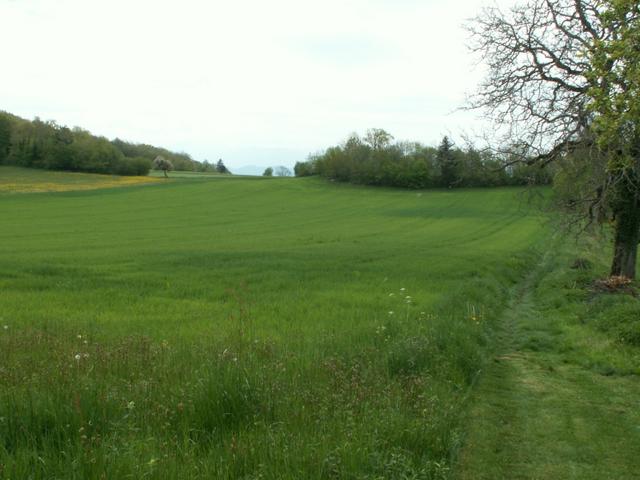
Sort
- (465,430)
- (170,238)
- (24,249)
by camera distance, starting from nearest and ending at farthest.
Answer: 1. (465,430)
2. (24,249)
3. (170,238)

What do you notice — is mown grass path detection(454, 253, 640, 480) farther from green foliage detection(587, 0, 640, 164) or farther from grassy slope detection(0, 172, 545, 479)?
green foliage detection(587, 0, 640, 164)

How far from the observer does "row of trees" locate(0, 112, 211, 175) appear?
3701 inches

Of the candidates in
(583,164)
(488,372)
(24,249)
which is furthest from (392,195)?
(488,372)

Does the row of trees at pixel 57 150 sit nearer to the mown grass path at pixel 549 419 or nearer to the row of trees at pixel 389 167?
the row of trees at pixel 389 167

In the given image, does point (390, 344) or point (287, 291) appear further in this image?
point (287, 291)

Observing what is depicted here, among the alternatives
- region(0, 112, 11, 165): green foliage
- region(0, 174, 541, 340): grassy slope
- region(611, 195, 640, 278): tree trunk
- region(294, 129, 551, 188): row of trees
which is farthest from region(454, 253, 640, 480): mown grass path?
region(0, 112, 11, 165): green foliage

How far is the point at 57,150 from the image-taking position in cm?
9319

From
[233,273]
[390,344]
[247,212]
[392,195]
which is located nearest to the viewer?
[390,344]

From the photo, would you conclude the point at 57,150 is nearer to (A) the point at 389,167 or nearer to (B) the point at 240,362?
(A) the point at 389,167

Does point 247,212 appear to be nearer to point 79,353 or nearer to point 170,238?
point 170,238

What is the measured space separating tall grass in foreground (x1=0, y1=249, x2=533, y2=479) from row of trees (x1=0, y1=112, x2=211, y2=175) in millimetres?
96193

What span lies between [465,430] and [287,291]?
9.67 metres

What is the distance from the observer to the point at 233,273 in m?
19.4

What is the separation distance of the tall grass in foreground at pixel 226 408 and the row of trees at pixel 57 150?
316 ft
